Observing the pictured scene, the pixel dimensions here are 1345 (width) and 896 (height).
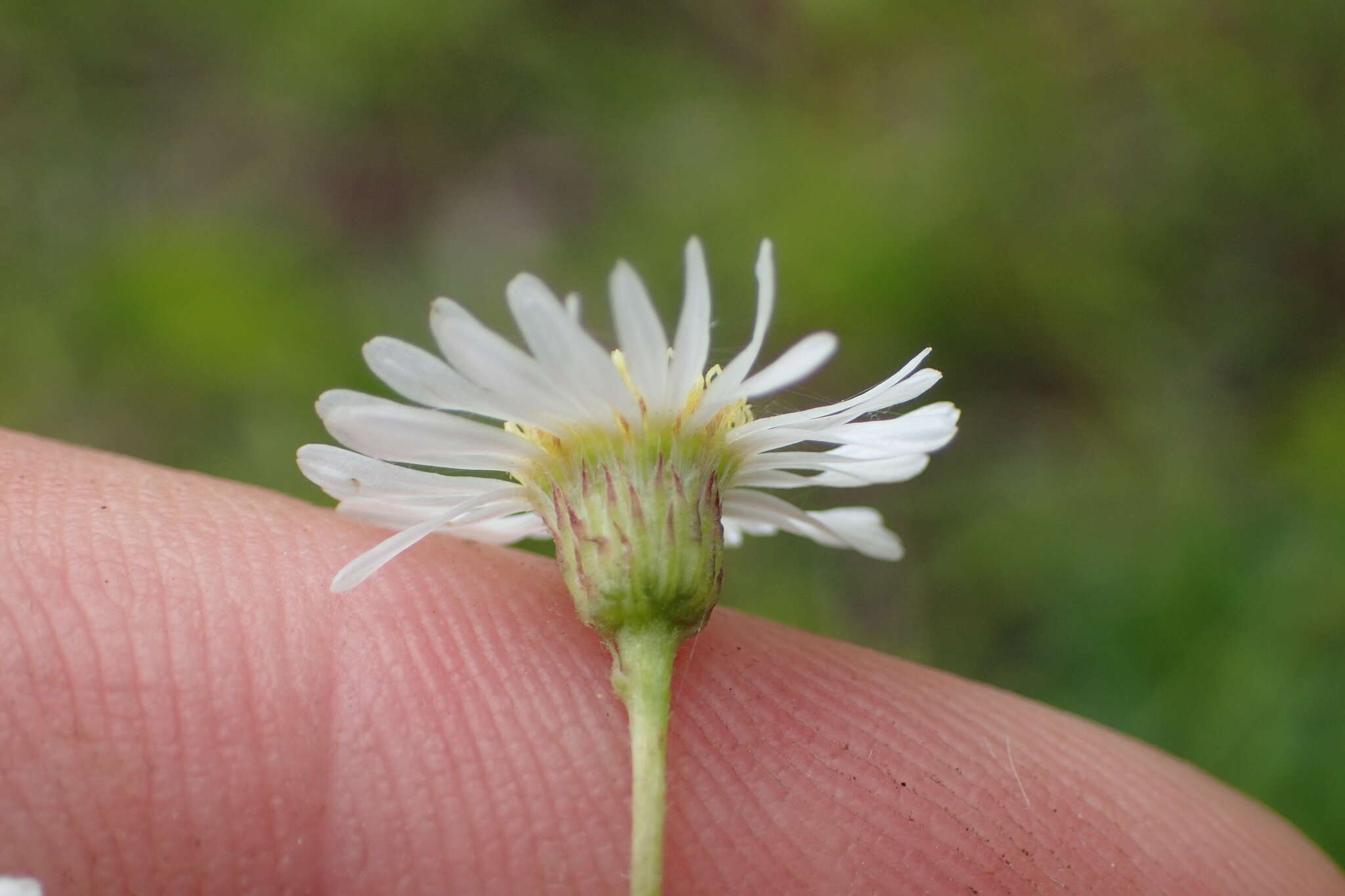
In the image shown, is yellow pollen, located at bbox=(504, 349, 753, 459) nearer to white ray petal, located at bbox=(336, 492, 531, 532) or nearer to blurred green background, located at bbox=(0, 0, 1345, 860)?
white ray petal, located at bbox=(336, 492, 531, 532)

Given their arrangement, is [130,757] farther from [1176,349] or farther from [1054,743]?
[1176,349]

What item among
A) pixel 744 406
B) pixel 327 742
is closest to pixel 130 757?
pixel 327 742

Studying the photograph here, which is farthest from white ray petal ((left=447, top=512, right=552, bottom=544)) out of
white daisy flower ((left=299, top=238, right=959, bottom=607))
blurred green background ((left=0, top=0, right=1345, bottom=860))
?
blurred green background ((left=0, top=0, right=1345, bottom=860))

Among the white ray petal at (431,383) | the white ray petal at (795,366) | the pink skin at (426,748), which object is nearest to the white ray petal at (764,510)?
the pink skin at (426,748)

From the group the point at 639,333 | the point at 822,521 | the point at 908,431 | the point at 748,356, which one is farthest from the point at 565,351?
the point at 822,521

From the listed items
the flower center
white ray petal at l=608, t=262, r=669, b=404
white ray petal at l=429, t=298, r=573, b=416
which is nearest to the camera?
white ray petal at l=608, t=262, r=669, b=404

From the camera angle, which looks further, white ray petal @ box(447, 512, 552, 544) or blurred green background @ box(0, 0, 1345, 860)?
→ blurred green background @ box(0, 0, 1345, 860)
